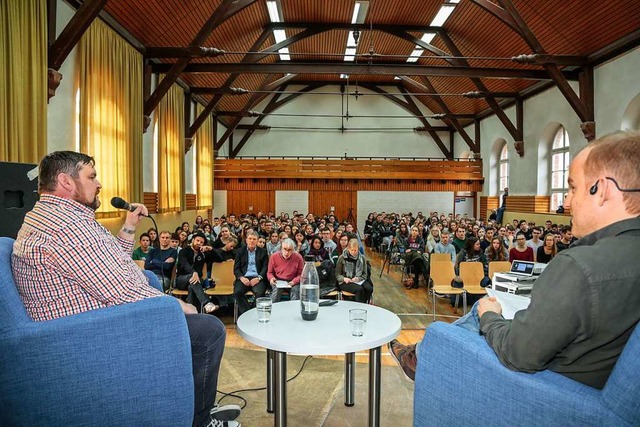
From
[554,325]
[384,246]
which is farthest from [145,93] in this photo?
[554,325]

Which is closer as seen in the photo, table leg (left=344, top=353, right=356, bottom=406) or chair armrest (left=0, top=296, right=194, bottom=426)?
chair armrest (left=0, top=296, right=194, bottom=426)

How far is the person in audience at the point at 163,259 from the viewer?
5.75 meters

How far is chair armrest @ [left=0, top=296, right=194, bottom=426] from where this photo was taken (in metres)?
1.57

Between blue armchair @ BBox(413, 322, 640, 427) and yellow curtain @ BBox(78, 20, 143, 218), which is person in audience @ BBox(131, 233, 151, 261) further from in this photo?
blue armchair @ BBox(413, 322, 640, 427)

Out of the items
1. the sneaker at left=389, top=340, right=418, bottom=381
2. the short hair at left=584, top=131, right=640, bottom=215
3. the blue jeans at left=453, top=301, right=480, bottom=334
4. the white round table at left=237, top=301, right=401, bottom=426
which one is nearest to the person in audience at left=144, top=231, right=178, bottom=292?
the white round table at left=237, top=301, right=401, bottom=426

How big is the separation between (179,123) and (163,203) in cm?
266

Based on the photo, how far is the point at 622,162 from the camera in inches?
48.2

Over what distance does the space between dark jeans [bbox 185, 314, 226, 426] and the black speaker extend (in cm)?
134

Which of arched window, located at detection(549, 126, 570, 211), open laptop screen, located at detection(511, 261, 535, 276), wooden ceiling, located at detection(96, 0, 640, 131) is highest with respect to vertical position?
wooden ceiling, located at detection(96, 0, 640, 131)

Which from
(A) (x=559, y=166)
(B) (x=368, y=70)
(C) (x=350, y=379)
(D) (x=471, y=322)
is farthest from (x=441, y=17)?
(D) (x=471, y=322)

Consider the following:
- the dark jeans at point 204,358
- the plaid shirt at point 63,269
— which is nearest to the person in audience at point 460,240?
the dark jeans at point 204,358

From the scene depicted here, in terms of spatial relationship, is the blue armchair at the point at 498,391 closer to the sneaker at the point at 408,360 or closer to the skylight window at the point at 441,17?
the sneaker at the point at 408,360

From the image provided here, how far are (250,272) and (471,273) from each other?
9.43 ft

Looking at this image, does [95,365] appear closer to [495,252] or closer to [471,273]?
[471,273]
